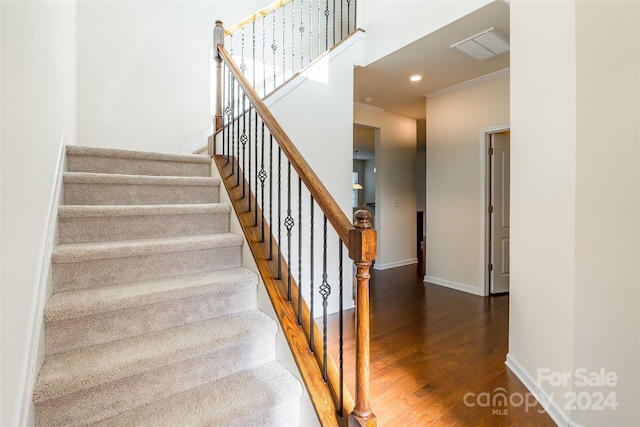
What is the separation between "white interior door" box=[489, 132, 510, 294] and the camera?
13.5 ft

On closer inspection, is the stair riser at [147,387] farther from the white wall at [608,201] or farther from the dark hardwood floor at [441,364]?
the white wall at [608,201]

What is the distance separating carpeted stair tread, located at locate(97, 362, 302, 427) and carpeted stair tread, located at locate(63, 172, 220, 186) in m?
1.28

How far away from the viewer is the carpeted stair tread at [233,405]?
3.91 feet

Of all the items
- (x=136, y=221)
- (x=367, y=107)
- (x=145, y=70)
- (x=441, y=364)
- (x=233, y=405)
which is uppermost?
(x=367, y=107)

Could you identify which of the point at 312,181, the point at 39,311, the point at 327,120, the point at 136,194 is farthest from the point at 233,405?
the point at 327,120

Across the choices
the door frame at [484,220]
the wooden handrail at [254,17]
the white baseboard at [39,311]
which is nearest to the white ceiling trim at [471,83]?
the door frame at [484,220]

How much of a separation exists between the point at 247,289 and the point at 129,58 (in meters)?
3.15

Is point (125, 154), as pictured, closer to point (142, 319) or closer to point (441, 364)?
point (142, 319)

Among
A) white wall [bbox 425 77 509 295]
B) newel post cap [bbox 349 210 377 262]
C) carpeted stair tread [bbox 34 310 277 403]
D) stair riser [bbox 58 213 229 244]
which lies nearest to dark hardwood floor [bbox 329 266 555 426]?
white wall [bbox 425 77 509 295]

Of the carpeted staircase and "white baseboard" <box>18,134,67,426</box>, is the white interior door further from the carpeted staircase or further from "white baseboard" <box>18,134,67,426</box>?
"white baseboard" <box>18,134,67,426</box>

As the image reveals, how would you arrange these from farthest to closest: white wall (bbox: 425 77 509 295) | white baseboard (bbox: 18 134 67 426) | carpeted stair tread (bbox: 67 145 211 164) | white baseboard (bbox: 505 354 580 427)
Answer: white wall (bbox: 425 77 509 295), carpeted stair tread (bbox: 67 145 211 164), white baseboard (bbox: 505 354 580 427), white baseboard (bbox: 18 134 67 426)

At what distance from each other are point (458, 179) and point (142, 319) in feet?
13.6

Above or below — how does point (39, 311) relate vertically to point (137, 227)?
below

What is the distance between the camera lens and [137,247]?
1.58 metres
